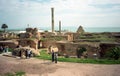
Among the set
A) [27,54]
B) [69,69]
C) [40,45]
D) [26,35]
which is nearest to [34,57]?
[27,54]

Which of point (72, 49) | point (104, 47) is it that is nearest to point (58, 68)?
point (104, 47)

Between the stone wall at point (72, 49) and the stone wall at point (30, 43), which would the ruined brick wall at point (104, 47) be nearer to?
the stone wall at point (72, 49)

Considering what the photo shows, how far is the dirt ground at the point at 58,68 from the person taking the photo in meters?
16.5

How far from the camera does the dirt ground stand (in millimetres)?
16500

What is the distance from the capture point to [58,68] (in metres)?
17.8

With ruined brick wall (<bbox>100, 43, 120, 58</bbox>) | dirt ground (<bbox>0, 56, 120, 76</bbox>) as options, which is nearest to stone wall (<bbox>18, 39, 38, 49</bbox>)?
ruined brick wall (<bbox>100, 43, 120, 58</bbox>)

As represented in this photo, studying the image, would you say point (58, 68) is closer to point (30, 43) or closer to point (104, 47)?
point (104, 47)

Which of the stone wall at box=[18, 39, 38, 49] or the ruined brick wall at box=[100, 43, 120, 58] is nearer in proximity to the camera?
the ruined brick wall at box=[100, 43, 120, 58]

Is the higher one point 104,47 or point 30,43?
point 30,43

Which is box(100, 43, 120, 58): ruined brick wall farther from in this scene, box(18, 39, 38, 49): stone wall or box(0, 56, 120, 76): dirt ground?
box(18, 39, 38, 49): stone wall

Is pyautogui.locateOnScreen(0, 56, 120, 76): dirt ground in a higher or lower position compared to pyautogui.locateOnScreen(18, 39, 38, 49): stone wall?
lower

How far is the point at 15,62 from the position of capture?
20.5 meters

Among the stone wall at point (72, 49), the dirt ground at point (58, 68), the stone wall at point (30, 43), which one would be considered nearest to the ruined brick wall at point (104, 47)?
the stone wall at point (72, 49)

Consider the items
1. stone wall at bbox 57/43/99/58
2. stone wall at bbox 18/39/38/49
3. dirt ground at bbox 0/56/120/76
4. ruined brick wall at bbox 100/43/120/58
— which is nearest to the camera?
dirt ground at bbox 0/56/120/76
